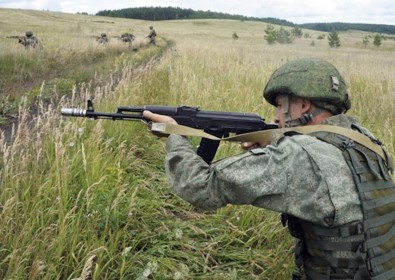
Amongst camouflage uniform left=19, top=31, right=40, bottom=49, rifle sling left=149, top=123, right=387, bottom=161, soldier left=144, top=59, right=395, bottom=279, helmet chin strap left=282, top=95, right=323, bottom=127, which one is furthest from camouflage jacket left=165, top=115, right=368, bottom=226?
camouflage uniform left=19, top=31, right=40, bottom=49

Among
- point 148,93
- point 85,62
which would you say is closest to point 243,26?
point 85,62

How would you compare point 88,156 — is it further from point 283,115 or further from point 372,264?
point 372,264

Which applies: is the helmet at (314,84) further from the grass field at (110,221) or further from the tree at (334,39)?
the tree at (334,39)

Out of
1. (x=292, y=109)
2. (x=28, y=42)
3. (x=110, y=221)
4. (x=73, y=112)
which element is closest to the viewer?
(x=292, y=109)

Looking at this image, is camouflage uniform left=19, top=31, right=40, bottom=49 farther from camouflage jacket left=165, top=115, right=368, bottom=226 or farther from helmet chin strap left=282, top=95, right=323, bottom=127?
camouflage jacket left=165, top=115, right=368, bottom=226

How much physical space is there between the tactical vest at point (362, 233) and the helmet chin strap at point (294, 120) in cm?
17

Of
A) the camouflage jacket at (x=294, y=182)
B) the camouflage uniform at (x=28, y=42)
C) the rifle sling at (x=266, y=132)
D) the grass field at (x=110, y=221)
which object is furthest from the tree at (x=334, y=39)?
the camouflage jacket at (x=294, y=182)

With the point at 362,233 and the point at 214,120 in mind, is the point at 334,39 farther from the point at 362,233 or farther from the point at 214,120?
the point at 362,233

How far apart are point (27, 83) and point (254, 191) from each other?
10.6m

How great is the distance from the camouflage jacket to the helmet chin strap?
25 centimetres

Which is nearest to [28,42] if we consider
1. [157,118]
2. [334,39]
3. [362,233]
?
[157,118]

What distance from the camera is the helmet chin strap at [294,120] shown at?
7.25ft

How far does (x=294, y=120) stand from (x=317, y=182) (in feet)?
1.48

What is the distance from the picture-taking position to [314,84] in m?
2.17
